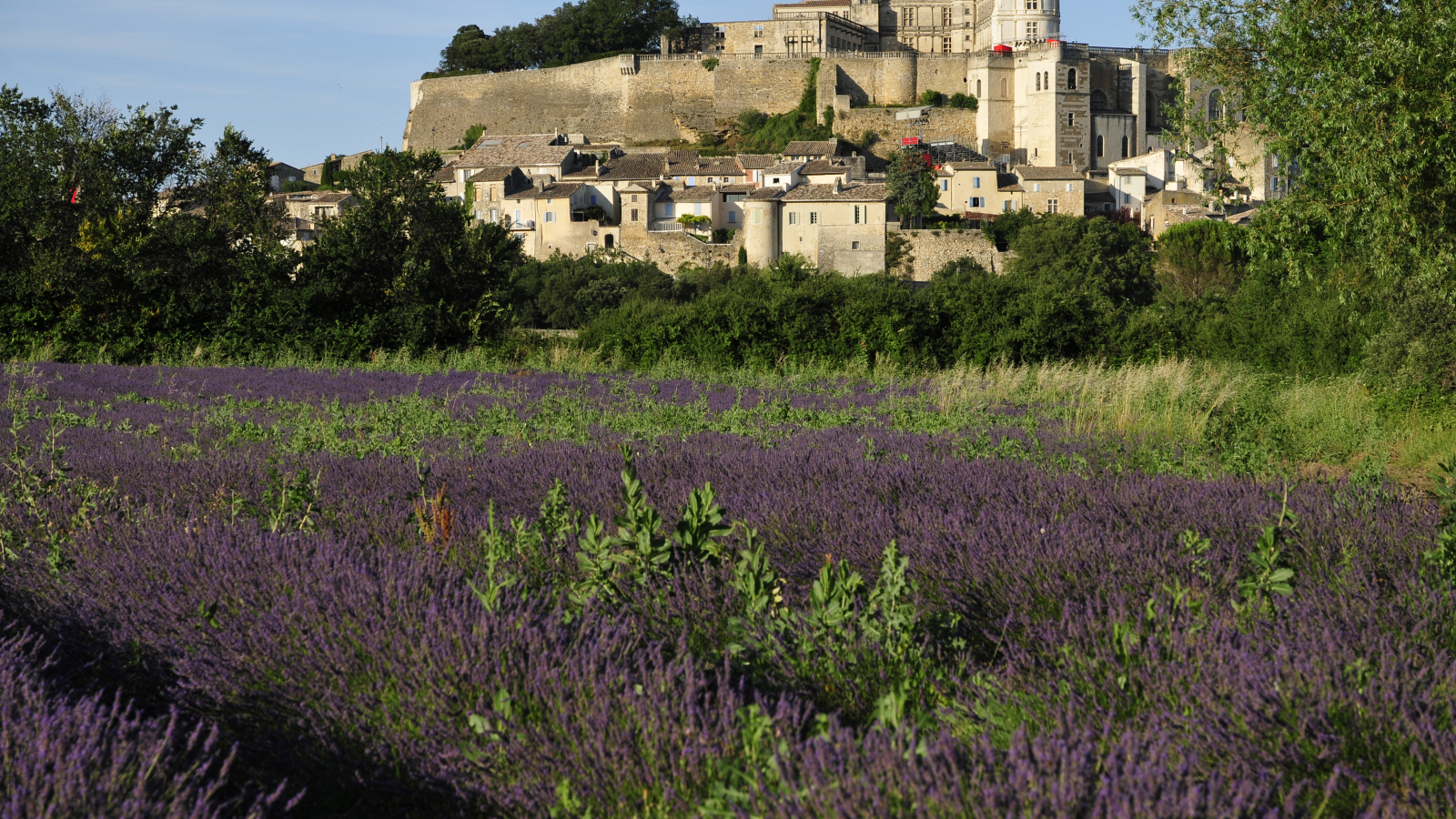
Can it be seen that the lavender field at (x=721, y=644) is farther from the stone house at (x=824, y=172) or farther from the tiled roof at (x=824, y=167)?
the tiled roof at (x=824, y=167)

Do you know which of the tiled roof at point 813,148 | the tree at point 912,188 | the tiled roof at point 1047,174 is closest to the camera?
the tree at point 912,188

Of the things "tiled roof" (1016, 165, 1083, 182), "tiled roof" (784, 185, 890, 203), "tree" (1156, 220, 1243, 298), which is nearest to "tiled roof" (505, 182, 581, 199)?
"tiled roof" (784, 185, 890, 203)

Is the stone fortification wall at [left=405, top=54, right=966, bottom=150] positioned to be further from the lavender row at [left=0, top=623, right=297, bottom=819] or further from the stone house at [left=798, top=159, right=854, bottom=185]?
the lavender row at [left=0, top=623, right=297, bottom=819]

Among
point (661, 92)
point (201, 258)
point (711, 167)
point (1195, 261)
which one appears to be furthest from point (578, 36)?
point (201, 258)

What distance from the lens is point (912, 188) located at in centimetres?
6419

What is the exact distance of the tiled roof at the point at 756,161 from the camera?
68644mm

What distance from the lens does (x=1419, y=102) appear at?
8.93 m

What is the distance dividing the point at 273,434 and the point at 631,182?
5974 cm

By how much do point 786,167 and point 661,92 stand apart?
69.5 ft

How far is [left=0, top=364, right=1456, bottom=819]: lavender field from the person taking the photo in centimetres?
194

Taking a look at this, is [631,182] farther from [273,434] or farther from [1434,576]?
[1434,576]

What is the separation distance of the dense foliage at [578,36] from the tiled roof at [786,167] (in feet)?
87.8

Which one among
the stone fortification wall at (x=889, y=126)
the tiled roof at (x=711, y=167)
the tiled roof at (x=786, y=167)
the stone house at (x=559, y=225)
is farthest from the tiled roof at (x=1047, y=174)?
the stone house at (x=559, y=225)

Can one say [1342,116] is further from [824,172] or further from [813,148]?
A: [813,148]
